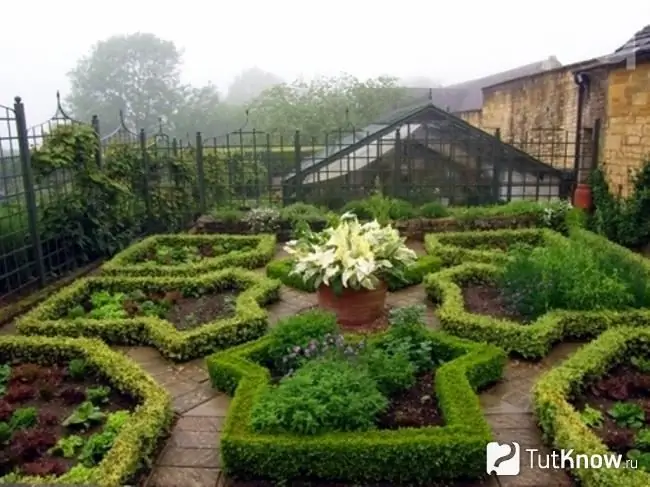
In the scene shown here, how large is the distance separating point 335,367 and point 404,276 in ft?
8.35

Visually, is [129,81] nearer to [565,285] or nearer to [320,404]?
[565,285]

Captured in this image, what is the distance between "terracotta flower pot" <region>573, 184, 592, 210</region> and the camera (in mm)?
8211

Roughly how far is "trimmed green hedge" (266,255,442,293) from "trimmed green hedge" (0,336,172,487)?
222cm

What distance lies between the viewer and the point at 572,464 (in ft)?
8.68

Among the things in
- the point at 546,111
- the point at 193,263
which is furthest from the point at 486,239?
the point at 546,111

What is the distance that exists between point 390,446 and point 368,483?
22 cm

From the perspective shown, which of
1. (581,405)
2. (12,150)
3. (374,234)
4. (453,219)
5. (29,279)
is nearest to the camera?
(581,405)

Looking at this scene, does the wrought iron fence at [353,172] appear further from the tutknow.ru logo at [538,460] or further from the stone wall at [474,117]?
the stone wall at [474,117]

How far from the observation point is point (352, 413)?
2.81 m

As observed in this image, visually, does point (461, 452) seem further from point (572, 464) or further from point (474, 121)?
point (474, 121)

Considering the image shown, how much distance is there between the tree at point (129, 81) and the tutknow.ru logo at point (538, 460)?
32044 millimetres

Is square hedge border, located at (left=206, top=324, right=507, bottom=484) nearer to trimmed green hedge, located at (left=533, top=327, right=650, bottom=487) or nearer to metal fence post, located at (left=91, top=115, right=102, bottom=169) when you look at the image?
trimmed green hedge, located at (left=533, top=327, right=650, bottom=487)

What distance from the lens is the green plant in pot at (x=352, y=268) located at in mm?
4484

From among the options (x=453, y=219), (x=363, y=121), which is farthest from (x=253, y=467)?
(x=363, y=121)
